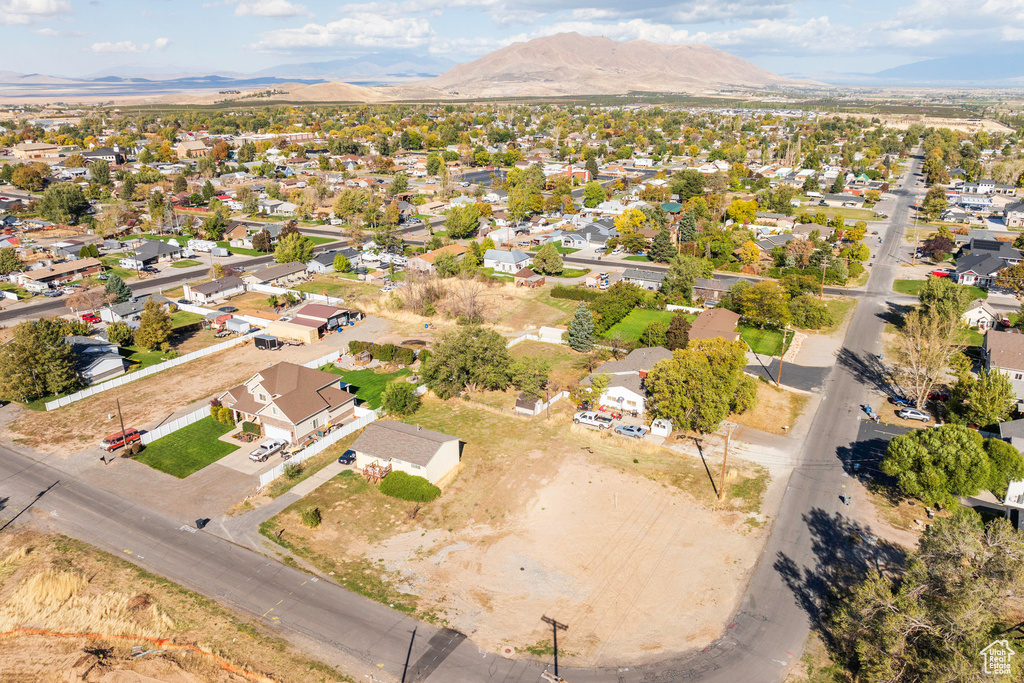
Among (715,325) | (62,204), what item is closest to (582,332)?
(715,325)

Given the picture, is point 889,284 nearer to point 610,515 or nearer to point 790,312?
point 790,312

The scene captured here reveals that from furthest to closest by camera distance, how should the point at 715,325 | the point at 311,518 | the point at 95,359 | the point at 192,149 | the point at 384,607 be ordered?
the point at 192,149 < the point at 715,325 < the point at 95,359 < the point at 311,518 < the point at 384,607

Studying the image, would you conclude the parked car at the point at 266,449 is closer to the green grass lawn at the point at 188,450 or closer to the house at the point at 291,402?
the house at the point at 291,402

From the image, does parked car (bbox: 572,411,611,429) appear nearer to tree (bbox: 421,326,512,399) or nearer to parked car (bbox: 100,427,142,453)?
tree (bbox: 421,326,512,399)

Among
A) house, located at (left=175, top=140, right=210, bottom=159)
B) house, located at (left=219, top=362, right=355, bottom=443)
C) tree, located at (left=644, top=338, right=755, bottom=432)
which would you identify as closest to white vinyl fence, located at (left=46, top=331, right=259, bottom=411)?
house, located at (left=219, top=362, right=355, bottom=443)

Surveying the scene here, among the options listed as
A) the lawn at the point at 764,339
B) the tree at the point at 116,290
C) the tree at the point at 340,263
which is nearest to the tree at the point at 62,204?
the tree at the point at 116,290

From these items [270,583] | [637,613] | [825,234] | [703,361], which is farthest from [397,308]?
[825,234]

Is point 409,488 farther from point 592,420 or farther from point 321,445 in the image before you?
point 592,420
